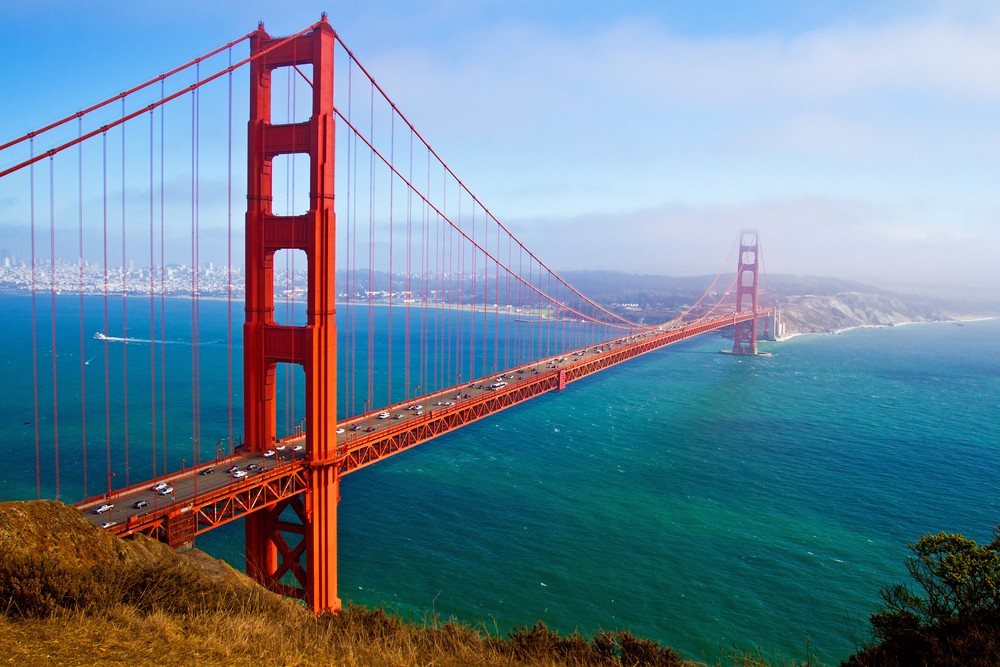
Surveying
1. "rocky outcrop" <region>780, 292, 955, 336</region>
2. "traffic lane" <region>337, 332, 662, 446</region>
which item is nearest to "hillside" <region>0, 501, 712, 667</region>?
"traffic lane" <region>337, 332, 662, 446</region>

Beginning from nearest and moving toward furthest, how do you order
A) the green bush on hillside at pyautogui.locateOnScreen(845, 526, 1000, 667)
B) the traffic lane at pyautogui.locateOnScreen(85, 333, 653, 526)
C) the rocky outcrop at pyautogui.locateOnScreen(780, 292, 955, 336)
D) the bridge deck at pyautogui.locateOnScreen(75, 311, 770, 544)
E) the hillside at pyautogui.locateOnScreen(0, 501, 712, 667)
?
the hillside at pyautogui.locateOnScreen(0, 501, 712, 667)
the green bush on hillside at pyautogui.locateOnScreen(845, 526, 1000, 667)
the bridge deck at pyautogui.locateOnScreen(75, 311, 770, 544)
the traffic lane at pyautogui.locateOnScreen(85, 333, 653, 526)
the rocky outcrop at pyautogui.locateOnScreen(780, 292, 955, 336)

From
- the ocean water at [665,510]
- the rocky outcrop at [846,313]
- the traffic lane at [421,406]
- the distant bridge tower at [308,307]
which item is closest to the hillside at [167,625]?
the ocean water at [665,510]

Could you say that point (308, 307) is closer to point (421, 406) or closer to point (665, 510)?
point (421, 406)

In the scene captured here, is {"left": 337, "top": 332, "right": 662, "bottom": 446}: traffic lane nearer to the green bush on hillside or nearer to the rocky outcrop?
the green bush on hillside

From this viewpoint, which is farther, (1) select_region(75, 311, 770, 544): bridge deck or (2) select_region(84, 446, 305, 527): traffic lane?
(2) select_region(84, 446, 305, 527): traffic lane

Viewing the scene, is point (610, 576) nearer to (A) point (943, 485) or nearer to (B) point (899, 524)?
(B) point (899, 524)

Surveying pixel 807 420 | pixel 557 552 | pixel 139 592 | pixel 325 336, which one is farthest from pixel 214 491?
pixel 807 420
